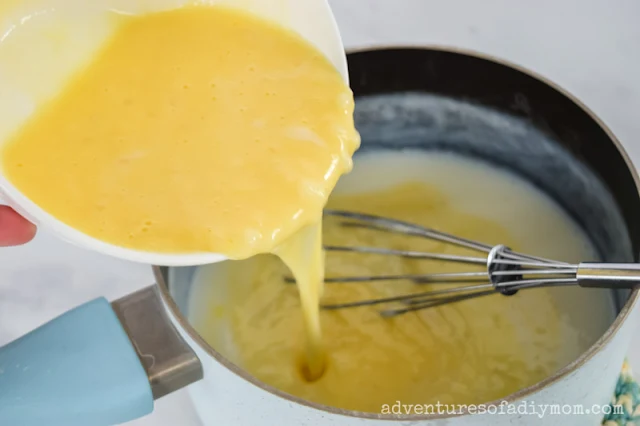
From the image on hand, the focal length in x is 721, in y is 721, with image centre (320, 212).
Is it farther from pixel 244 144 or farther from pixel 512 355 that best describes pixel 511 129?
pixel 244 144

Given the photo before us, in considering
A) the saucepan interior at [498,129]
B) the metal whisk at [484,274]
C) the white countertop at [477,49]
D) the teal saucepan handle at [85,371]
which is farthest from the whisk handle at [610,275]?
the white countertop at [477,49]

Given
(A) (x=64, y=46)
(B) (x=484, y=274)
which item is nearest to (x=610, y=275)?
(B) (x=484, y=274)

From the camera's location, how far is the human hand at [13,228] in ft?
1.95

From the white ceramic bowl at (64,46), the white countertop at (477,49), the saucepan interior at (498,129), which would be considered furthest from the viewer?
the white countertop at (477,49)

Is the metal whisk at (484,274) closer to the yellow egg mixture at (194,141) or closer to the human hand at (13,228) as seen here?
the yellow egg mixture at (194,141)

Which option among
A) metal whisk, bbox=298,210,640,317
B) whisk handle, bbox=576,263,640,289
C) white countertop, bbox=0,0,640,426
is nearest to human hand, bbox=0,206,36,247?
white countertop, bbox=0,0,640,426

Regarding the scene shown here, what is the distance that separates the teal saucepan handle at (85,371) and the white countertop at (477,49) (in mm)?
238

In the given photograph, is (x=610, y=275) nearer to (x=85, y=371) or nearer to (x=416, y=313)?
(x=416, y=313)

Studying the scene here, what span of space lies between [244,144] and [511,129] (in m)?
0.31

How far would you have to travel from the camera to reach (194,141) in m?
0.45

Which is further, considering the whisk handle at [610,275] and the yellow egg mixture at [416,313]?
the yellow egg mixture at [416,313]

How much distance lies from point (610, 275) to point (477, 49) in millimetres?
505

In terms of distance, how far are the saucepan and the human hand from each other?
0.14 m

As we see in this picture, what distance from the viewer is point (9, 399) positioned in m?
0.45
